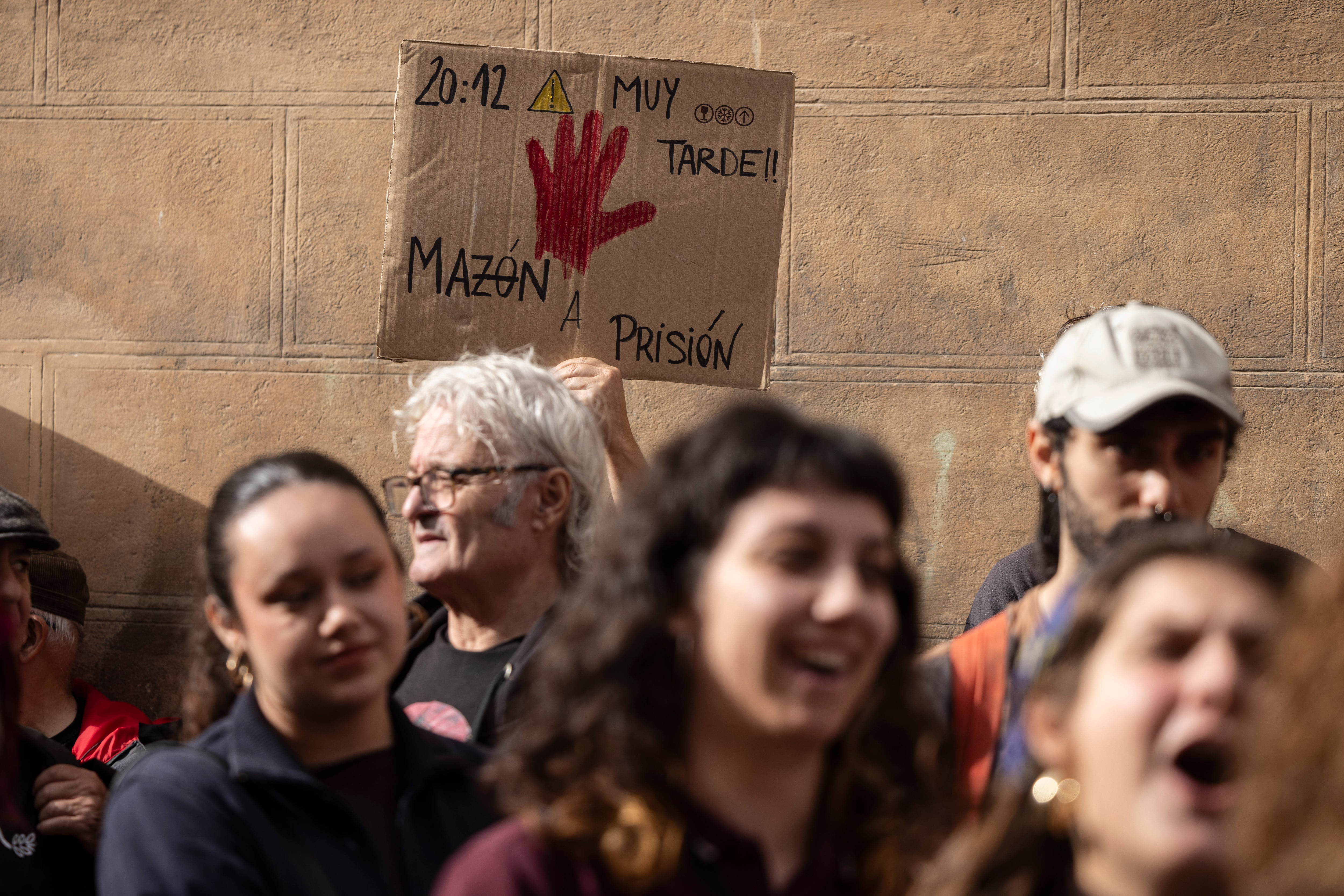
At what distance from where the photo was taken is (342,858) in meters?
1.61

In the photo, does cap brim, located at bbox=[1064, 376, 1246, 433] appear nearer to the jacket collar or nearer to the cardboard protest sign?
the jacket collar

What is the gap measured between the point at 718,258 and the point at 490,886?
206 centimetres

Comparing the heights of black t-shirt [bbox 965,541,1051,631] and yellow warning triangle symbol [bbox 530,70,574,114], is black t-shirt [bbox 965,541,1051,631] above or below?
below

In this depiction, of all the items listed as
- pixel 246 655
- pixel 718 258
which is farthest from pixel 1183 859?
pixel 718 258

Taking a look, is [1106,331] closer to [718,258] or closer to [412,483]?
[718,258]

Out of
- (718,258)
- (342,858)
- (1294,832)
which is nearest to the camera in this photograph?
(1294,832)

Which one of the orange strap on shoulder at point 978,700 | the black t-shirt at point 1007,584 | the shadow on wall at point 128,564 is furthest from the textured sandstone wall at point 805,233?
the orange strap on shoulder at point 978,700

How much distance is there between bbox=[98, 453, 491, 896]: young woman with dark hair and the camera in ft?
5.07

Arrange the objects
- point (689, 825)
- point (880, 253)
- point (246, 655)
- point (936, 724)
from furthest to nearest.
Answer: point (880, 253) < point (246, 655) < point (936, 724) < point (689, 825)

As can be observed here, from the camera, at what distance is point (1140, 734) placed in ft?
3.84

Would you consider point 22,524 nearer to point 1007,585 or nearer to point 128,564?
point 128,564

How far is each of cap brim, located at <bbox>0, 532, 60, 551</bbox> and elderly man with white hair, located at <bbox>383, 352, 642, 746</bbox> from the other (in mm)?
993

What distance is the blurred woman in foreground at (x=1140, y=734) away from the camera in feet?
3.80

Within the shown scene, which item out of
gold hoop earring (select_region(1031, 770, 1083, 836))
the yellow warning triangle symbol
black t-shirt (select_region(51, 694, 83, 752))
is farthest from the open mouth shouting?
black t-shirt (select_region(51, 694, 83, 752))
